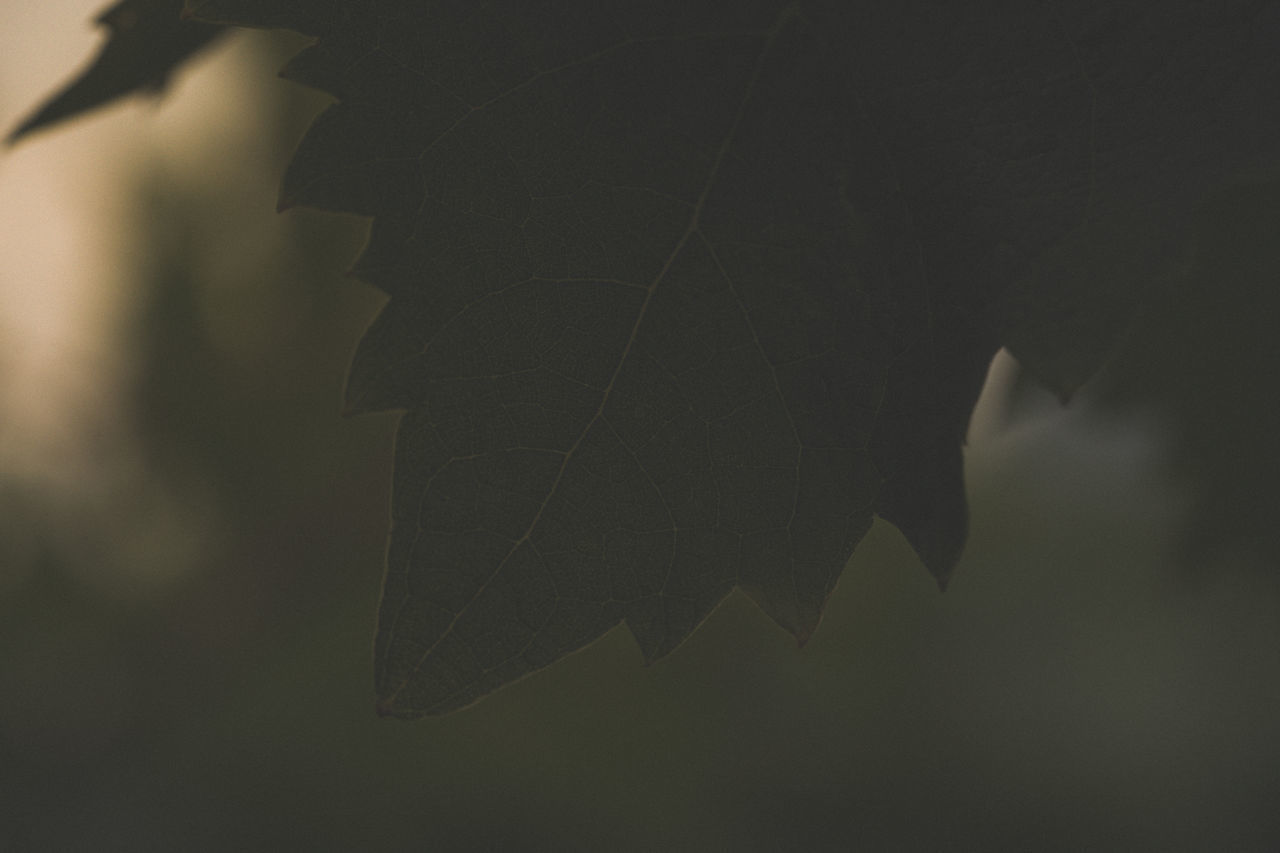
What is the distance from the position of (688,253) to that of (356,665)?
2860 mm

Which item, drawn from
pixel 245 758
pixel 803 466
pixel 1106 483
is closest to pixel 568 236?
pixel 803 466

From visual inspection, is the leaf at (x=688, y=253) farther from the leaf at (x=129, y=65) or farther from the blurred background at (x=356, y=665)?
the blurred background at (x=356, y=665)

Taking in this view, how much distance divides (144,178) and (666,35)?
3348mm

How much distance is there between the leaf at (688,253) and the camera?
0.46 metres

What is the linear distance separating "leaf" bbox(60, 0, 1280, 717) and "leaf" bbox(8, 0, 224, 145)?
0.77 ft

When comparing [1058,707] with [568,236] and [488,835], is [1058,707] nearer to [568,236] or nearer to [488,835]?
[488,835]

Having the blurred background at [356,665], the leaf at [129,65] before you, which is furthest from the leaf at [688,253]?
the blurred background at [356,665]

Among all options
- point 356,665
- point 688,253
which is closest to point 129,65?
point 688,253

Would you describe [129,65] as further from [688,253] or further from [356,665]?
[356,665]

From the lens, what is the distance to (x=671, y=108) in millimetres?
482

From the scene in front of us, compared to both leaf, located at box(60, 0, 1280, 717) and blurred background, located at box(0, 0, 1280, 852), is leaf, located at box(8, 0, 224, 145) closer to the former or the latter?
leaf, located at box(60, 0, 1280, 717)

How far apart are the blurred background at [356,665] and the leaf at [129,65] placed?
2.10m

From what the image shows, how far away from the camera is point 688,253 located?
1.60ft

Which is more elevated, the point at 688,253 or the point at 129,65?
the point at 129,65
